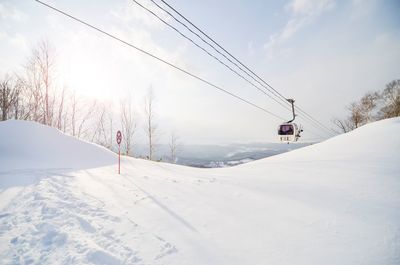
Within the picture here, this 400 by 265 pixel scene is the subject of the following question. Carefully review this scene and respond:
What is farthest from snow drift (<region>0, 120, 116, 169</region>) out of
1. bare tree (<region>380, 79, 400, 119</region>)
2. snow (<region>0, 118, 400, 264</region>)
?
bare tree (<region>380, 79, 400, 119</region>)

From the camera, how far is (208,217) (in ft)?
13.0

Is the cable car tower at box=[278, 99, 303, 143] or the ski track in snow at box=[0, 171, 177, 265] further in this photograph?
the cable car tower at box=[278, 99, 303, 143]

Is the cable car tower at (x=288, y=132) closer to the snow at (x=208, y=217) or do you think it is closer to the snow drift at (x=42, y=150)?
the snow at (x=208, y=217)

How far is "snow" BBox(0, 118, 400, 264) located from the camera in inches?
108

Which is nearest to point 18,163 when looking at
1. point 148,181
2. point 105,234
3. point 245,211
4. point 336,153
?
point 148,181

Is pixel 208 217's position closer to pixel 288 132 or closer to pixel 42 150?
pixel 42 150

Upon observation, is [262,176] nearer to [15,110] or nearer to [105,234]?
[105,234]

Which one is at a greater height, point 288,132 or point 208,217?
point 288,132

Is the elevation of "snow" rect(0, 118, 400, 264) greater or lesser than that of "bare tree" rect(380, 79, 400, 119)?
lesser

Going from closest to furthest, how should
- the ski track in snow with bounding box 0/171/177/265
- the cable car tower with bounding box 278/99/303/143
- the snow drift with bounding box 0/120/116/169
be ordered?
1. the ski track in snow with bounding box 0/171/177/265
2. the snow drift with bounding box 0/120/116/169
3. the cable car tower with bounding box 278/99/303/143

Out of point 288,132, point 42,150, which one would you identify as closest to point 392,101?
point 288,132

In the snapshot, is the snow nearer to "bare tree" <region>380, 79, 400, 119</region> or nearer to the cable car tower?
the cable car tower

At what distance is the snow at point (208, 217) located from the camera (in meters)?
2.74

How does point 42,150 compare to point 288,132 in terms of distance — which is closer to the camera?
point 42,150
